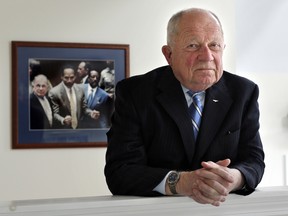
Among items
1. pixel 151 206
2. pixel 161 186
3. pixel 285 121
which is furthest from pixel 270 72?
pixel 151 206

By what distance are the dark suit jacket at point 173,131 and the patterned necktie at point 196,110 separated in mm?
24

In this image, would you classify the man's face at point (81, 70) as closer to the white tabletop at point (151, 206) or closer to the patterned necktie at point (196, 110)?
the patterned necktie at point (196, 110)

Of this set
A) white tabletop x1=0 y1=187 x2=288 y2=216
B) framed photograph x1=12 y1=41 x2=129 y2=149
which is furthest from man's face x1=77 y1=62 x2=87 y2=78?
white tabletop x1=0 y1=187 x2=288 y2=216

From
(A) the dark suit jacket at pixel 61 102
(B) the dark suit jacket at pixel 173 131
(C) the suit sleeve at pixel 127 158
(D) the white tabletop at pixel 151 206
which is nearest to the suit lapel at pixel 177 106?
(B) the dark suit jacket at pixel 173 131

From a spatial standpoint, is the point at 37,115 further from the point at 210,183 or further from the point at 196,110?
the point at 210,183

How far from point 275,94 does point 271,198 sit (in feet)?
13.0

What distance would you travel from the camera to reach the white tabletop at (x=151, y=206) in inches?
46.8

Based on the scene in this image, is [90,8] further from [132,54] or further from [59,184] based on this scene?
[59,184]

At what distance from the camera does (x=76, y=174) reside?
13.7ft

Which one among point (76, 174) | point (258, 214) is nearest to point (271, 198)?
point (258, 214)

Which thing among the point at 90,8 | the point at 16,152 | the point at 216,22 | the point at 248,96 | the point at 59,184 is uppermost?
the point at 90,8

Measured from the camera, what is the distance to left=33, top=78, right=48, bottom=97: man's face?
13.5ft

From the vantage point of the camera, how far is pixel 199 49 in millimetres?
1480

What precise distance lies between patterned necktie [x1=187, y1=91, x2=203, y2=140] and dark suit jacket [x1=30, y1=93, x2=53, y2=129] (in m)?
2.67
